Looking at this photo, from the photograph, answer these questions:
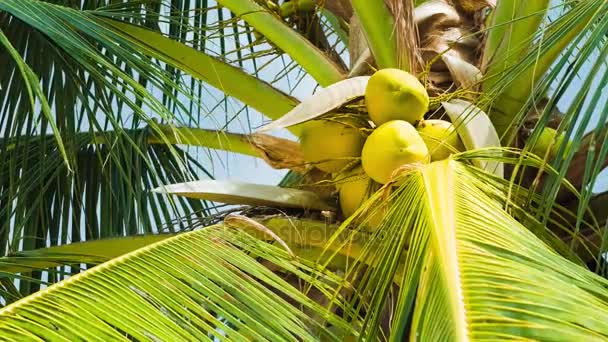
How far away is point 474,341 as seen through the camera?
0.66 meters

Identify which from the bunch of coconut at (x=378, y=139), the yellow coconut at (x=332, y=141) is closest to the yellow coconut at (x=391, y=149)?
the bunch of coconut at (x=378, y=139)

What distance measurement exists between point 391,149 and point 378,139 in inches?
1.2

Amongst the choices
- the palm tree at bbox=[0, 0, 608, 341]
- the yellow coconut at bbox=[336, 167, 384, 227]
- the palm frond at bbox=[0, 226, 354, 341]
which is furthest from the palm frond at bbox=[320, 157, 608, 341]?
the yellow coconut at bbox=[336, 167, 384, 227]

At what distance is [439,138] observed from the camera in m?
1.28

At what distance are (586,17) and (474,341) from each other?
2.06 ft

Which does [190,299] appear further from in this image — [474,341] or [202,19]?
[202,19]

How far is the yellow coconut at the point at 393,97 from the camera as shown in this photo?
1249 millimetres

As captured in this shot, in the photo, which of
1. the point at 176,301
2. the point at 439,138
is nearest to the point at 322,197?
the point at 439,138

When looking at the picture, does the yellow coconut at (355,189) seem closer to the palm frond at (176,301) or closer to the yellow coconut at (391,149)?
the yellow coconut at (391,149)

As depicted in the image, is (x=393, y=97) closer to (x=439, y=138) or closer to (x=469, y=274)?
(x=439, y=138)

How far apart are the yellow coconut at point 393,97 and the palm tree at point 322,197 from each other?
50 mm

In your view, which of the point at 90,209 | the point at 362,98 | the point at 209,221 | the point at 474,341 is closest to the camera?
the point at 474,341

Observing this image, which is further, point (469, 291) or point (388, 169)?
point (388, 169)

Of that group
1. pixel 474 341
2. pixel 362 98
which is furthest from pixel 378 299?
pixel 362 98
